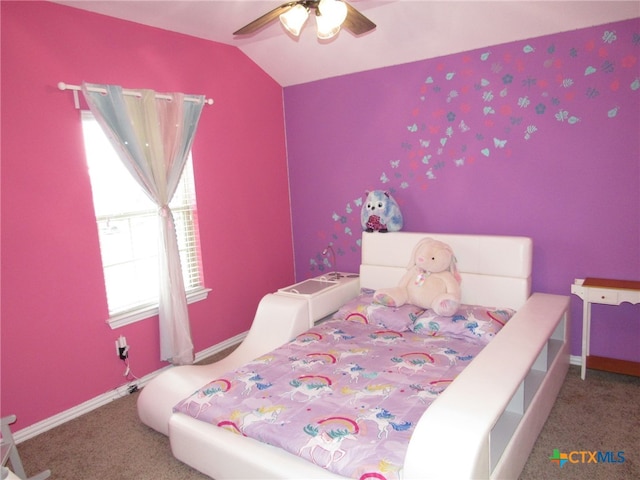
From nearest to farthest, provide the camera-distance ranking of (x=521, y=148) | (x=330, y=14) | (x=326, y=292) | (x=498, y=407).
Result: (x=498, y=407) < (x=330, y=14) < (x=521, y=148) < (x=326, y=292)

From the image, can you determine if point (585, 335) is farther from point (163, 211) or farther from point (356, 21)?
point (163, 211)

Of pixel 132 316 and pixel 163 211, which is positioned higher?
pixel 163 211

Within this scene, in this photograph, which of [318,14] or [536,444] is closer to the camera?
[318,14]

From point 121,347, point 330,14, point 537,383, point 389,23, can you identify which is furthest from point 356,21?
point 121,347

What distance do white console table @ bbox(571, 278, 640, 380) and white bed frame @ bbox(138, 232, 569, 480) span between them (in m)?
0.11

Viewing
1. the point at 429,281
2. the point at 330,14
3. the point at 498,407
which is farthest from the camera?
the point at 429,281

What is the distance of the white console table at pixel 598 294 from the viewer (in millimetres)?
2758

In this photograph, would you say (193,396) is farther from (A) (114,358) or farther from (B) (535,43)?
(B) (535,43)

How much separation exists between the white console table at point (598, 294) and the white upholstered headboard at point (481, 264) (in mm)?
336

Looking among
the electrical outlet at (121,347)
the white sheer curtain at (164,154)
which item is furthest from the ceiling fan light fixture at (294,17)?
the electrical outlet at (121,347)

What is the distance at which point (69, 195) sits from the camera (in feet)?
9.45

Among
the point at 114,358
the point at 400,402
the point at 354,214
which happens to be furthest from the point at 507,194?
the point at 114,358

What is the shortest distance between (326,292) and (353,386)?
1232 millimetres

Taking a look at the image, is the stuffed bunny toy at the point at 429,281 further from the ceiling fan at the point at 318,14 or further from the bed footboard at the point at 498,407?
the ceiling fan at the point at 318,14
